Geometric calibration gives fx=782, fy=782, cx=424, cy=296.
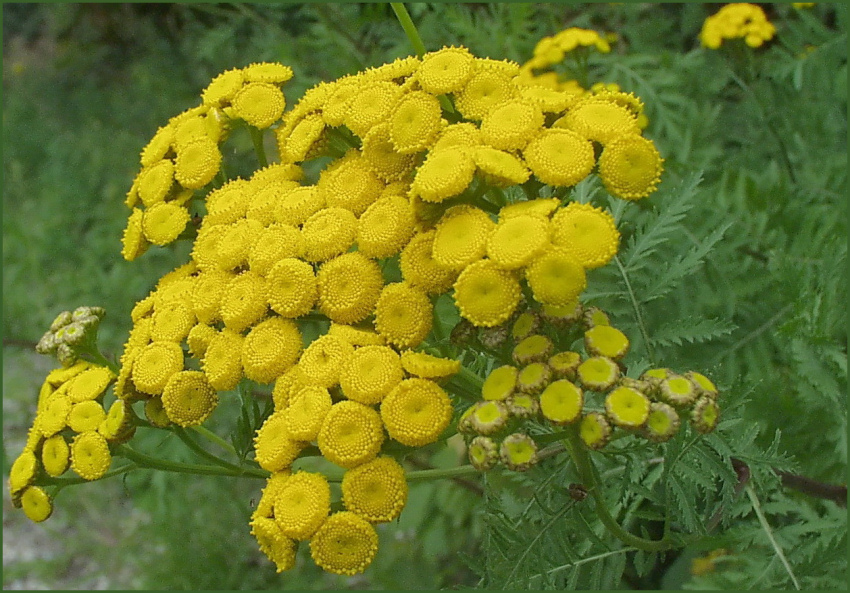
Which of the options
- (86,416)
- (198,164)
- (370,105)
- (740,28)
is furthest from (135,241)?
(740,28)

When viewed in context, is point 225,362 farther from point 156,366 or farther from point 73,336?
point 73,336

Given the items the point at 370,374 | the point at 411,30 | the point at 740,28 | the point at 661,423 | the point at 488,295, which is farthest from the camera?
the point at 740,28

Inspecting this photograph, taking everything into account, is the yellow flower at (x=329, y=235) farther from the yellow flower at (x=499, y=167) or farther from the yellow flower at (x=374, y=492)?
the yellow flower at (x=374, y=492)

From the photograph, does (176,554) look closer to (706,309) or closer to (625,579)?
(625,579)

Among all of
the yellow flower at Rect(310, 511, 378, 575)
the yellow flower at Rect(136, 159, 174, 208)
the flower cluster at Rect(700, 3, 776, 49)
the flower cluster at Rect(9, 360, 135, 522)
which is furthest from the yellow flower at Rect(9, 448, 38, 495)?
the flower cluster at Rect(700, 3, 776, 49)

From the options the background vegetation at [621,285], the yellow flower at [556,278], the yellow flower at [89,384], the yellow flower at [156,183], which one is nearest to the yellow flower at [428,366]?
the yellow flower at [556,278]

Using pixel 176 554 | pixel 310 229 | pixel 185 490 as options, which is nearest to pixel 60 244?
pixel 185 490
